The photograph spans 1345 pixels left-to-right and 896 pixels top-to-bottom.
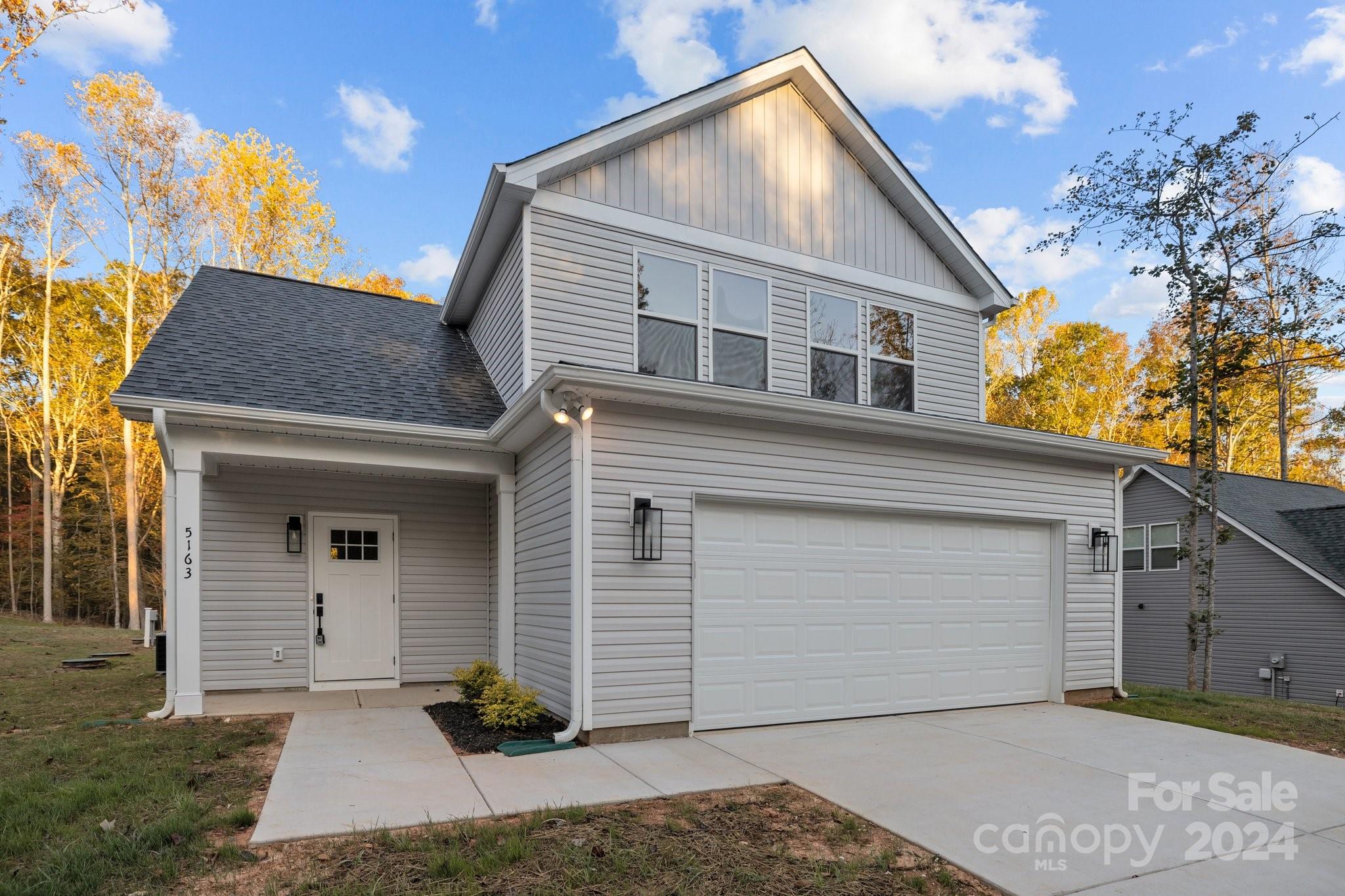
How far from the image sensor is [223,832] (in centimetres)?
388

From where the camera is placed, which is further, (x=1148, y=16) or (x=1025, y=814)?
(x=1148, y=16)

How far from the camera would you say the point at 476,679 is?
7297mm

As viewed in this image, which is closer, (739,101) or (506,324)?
(506,324)

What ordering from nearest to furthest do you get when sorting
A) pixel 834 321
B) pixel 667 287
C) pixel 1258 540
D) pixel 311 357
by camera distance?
1. pixel 667 287
2. pixel 311 357
3. pixel 834 321
4. pixel 1258 540

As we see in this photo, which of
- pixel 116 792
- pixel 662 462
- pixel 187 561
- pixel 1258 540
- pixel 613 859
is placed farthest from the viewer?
pixel 1258 540

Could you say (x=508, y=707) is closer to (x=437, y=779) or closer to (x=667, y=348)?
(x=437, y=779)

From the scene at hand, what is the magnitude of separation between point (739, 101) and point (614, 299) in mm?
2933

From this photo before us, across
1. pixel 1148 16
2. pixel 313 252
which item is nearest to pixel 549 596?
pixel 1148 16

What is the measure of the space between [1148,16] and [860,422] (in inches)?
403

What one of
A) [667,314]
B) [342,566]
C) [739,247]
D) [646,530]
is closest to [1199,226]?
[739,247]

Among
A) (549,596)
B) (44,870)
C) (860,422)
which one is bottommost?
(44,870)

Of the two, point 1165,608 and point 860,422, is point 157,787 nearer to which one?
point 860,422

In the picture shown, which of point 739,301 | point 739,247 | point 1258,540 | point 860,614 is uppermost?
point 739,247

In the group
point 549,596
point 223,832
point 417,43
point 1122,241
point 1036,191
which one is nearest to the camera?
point 223,832
